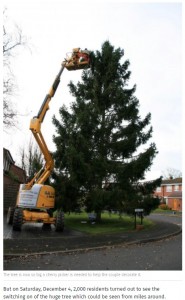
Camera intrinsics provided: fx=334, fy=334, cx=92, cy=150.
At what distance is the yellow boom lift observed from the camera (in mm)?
15789

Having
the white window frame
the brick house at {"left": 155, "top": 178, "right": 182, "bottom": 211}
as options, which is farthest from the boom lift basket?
the white window frame

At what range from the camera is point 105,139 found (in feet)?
66.1

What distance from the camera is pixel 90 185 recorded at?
19.6 meters

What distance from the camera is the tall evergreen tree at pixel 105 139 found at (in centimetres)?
1834

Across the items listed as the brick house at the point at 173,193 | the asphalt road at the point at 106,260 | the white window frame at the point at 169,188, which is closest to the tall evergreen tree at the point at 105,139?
the asphalt road at the point at 106,260

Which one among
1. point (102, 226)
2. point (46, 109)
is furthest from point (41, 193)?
point (102, 226)

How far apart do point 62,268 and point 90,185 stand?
1136cm

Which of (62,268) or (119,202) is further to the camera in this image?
(119,202)

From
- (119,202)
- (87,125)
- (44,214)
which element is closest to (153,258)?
(44,214)

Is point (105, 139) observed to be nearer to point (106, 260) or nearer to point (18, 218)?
point (18, 218)

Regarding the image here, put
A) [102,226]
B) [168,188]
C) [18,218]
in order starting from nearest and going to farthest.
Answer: [18,218] < [102,226] < [168,188]

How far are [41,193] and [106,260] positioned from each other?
7.31 meters

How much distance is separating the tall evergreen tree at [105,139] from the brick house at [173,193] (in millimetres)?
38759
